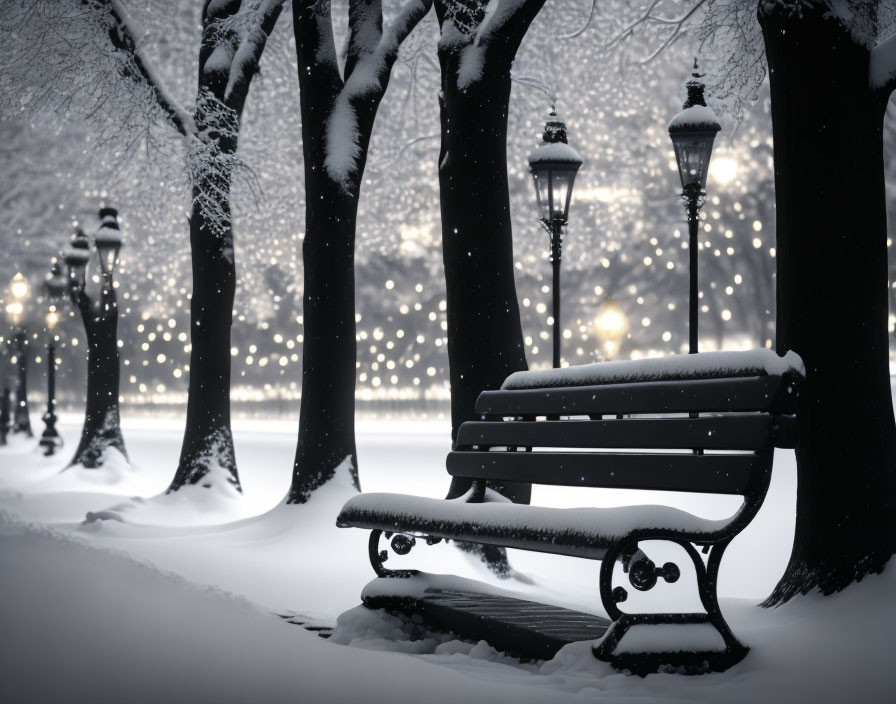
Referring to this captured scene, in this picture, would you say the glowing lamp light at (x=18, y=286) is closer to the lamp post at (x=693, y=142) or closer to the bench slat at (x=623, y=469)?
the lamp post at (x=693, y=142)

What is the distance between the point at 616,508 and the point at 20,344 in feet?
90.8

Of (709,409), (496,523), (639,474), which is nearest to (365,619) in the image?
(496,523)

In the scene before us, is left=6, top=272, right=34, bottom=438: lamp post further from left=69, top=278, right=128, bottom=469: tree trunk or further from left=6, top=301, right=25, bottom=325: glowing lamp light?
left=69, top=278, right=128, bottom=469: tree trunk

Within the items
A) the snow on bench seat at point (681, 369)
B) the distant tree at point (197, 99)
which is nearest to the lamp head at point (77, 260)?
the distant tree at point (197, 99)

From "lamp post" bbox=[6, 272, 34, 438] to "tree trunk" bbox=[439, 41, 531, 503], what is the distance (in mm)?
20263

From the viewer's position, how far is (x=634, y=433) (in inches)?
197

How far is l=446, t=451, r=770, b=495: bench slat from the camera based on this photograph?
173 inches

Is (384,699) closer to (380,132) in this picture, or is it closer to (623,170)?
(380,132)

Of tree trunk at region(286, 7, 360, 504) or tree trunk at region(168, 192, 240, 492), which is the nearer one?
tree trunk at region(286, 7, 360, 504)

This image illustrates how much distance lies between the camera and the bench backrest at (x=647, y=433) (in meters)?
4.40

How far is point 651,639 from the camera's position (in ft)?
14.0

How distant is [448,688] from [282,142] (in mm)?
20523

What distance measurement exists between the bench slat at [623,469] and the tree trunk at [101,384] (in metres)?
15.8

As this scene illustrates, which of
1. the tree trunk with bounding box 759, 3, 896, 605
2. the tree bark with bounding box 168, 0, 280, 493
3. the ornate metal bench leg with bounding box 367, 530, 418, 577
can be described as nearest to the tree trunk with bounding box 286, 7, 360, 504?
the tree bark with bounding box 168, 0, 280, 493
